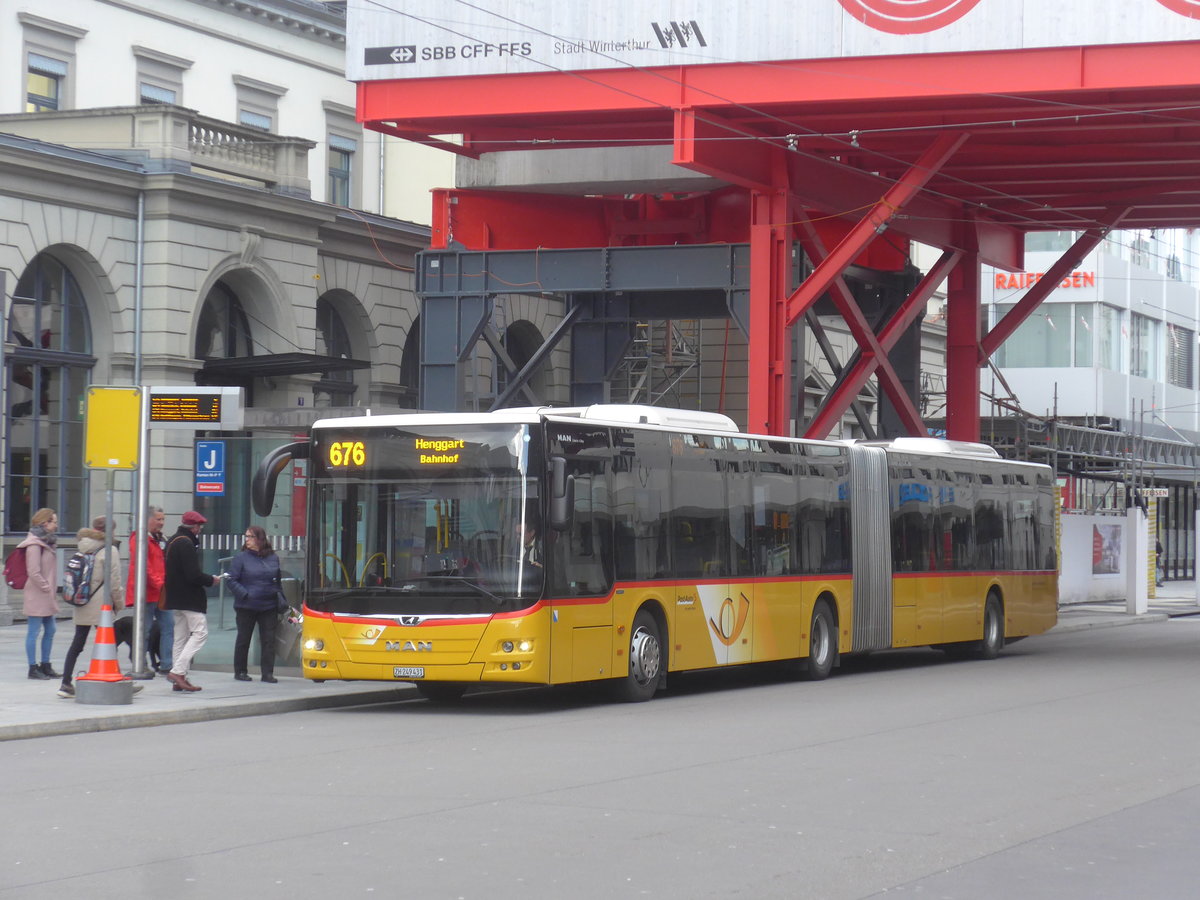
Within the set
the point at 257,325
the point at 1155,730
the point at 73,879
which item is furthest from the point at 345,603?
the point at 257,325

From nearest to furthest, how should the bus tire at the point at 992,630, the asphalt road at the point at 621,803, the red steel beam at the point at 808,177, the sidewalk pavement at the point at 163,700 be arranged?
the asphalt road at the point at 621,803, the sidewalk pavement at the point at 163,700, the bus tire at the point at 992,630, the red steel beam at the point at 808,177

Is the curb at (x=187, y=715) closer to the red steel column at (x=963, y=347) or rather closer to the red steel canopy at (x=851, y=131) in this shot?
the red steel canopy at (x=851, y=131)

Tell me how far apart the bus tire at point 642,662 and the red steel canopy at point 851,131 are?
10574 millimetres

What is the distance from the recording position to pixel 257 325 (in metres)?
34.6

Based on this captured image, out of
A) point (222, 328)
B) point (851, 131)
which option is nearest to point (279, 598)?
point (851, 131)

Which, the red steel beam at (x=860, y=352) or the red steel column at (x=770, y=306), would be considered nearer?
the red steel column at (x=770, y=306)

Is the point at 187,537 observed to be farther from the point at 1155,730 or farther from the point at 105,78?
the point at 105,78

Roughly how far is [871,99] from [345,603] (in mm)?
13321

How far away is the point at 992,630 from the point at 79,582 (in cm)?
1423

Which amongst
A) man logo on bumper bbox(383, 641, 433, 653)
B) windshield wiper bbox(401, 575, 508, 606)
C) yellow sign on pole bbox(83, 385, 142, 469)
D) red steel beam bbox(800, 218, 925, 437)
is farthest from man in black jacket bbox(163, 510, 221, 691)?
red steel beam bbox(800, 218, 925, 437)

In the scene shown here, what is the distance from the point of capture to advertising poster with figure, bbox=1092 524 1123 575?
4512cm

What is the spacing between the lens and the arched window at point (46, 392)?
100.0 feet

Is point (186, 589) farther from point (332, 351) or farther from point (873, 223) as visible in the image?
point (332, 351)

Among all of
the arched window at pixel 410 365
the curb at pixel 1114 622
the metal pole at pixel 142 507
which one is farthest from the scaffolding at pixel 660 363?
the metal pole at pixel 142 507
